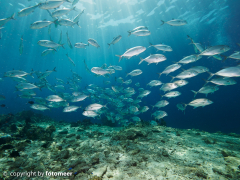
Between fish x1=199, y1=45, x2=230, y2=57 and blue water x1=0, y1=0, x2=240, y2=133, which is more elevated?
blue water x1=0, y1=0, x2=240, y2=133

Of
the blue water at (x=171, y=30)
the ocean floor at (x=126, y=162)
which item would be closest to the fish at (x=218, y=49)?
the ocean floor at (x=126, y=162)

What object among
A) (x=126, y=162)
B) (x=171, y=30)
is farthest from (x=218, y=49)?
(x=171, y=30)

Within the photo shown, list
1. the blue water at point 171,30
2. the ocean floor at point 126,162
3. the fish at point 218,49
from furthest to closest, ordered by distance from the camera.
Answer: the blue water at point 171,30
the fish at point 218,49
the ocean floor at point 126,162

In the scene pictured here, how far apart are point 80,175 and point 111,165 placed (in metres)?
0.85

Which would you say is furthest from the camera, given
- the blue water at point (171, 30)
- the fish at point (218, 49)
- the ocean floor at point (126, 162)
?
the blue water at point (171, 30)

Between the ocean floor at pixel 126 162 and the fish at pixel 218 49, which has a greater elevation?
the fish at pixel 218 49

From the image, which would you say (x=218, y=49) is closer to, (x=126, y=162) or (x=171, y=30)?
(x=126, y=162)

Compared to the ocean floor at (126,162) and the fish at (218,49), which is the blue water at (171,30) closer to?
the fish at (218,49)

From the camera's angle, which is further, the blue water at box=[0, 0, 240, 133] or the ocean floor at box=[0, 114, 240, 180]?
the blue water at box=[0, 0, 240, 133]

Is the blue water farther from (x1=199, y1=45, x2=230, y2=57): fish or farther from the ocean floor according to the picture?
the ocean floor

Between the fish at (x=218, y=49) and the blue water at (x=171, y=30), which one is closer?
the fish at (x=218, y=49)

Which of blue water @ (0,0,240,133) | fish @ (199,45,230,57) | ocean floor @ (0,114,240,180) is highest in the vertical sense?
blue water @ (0,0,240,133)

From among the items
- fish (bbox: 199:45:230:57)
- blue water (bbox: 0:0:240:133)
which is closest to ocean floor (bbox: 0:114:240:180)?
fish (bbox: 199:45:230:57)

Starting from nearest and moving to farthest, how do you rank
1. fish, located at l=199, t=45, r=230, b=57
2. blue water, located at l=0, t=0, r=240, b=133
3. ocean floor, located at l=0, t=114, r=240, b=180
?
ocean floor, located at l=0, t=114, r=240, b=180 < fish, located at l=199, t=45, r=230, b=57 < blue water, located at l=0, t=0, r=240, b=133
